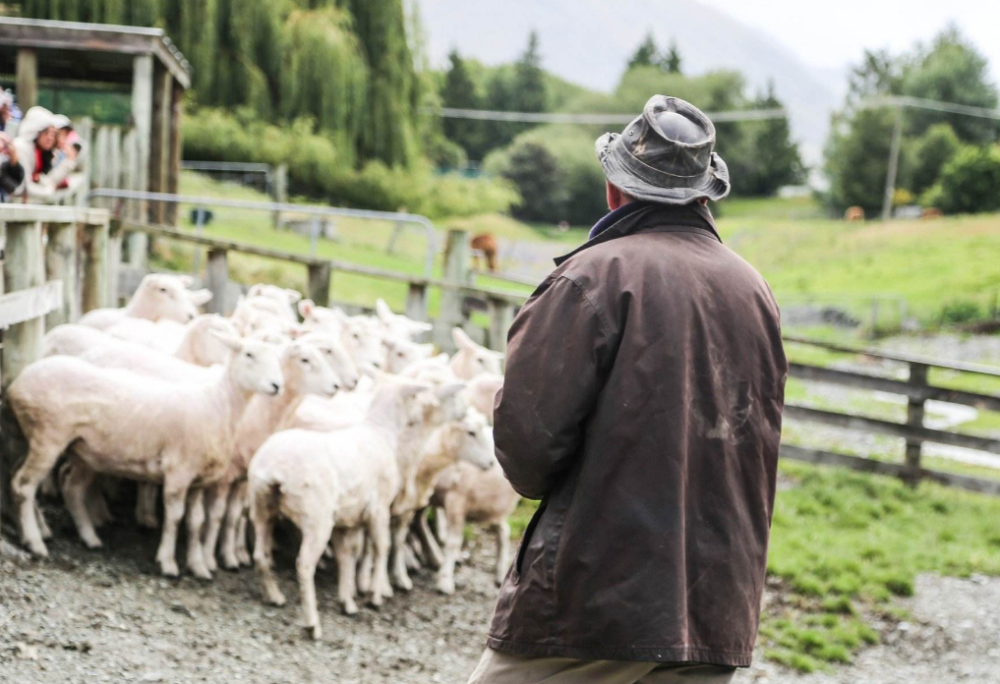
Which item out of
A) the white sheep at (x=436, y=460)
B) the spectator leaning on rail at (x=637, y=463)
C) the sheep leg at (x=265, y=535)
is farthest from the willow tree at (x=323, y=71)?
the spectator leaning on rail at (x=637, y=463)

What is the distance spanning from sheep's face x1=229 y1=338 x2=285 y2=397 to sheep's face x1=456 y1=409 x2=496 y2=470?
3.77 ft

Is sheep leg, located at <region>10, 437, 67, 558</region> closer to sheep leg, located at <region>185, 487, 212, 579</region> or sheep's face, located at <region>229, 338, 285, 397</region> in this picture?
sheep leg, located at <region>185, 487, 212, 579</region>

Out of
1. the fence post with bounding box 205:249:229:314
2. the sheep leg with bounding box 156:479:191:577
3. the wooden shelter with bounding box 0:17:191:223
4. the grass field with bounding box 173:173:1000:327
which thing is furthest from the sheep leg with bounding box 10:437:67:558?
the grass field with bounding box 173:173:1000:327

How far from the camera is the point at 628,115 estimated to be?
7675 centimetres

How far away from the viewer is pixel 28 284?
627cm

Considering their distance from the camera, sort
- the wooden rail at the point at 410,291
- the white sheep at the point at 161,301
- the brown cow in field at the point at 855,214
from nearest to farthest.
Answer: the white sheep at the point at 161,301
the wooden rail at the point at 410,291
the brown cow in field at the point at 855,214

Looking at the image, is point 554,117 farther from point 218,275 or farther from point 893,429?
point 218,275

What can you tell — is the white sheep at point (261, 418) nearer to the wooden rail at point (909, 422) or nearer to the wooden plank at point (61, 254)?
the wooden plank at point (61, 254)

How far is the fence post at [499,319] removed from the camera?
32.7ft

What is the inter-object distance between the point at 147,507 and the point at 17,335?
1.27m

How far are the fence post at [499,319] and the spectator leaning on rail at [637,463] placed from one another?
22.6 ft

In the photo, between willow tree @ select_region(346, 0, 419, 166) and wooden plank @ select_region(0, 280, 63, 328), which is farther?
willow tree @ select_region(346, 0, 419, 166)

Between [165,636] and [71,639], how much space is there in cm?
48

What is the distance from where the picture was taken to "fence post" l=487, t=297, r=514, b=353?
32.7ft
